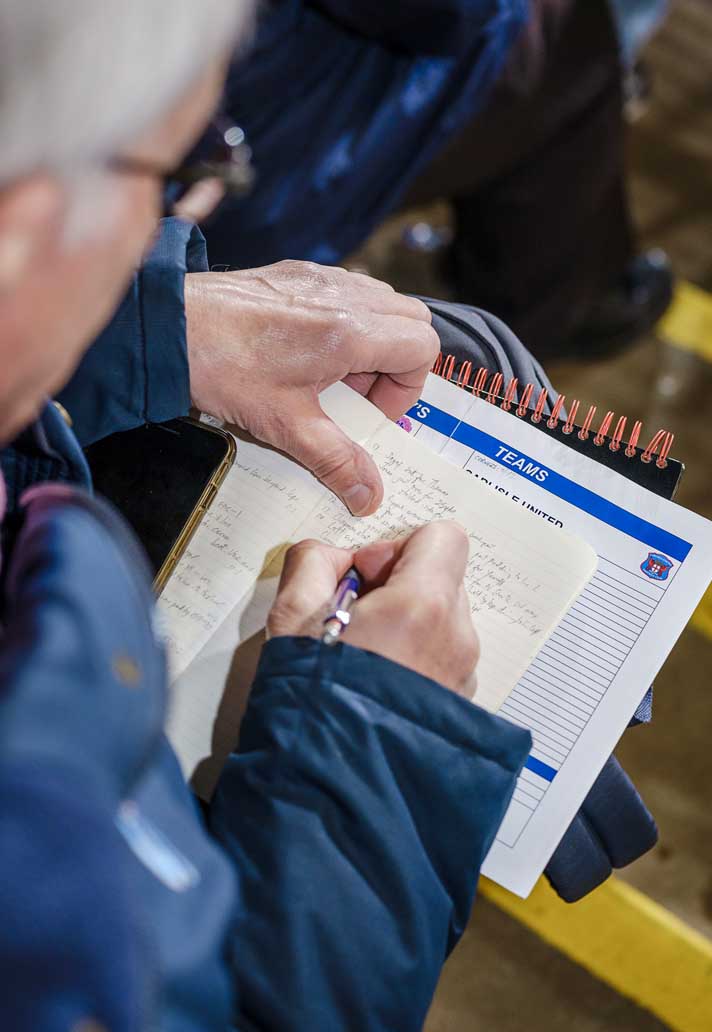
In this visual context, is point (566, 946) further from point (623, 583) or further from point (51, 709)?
point (51, 709)

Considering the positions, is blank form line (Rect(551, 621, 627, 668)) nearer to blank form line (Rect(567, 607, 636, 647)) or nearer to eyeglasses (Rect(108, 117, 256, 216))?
blank form line (Rect(567, 607, 636, 647))

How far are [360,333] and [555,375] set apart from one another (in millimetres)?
1183

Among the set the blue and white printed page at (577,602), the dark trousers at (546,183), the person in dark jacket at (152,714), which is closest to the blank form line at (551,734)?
the blue and white printed page at (577,602)

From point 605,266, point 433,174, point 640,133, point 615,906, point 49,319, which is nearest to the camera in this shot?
point 49,319

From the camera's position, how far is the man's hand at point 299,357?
2.72 feet

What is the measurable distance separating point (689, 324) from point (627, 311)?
14 centimetres

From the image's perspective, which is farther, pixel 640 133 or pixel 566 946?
pixel 640 133

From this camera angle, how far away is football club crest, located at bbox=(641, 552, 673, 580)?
2.66ft

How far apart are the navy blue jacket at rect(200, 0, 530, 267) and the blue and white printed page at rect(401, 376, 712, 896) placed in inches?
21.9

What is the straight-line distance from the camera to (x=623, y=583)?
31.9 inches

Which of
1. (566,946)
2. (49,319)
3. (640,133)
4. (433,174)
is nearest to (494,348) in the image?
(49,319)

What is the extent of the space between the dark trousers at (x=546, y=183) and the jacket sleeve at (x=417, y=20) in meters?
0.21

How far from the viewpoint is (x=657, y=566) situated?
2.67ft

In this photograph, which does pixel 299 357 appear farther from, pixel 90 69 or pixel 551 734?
pixel 90 69
